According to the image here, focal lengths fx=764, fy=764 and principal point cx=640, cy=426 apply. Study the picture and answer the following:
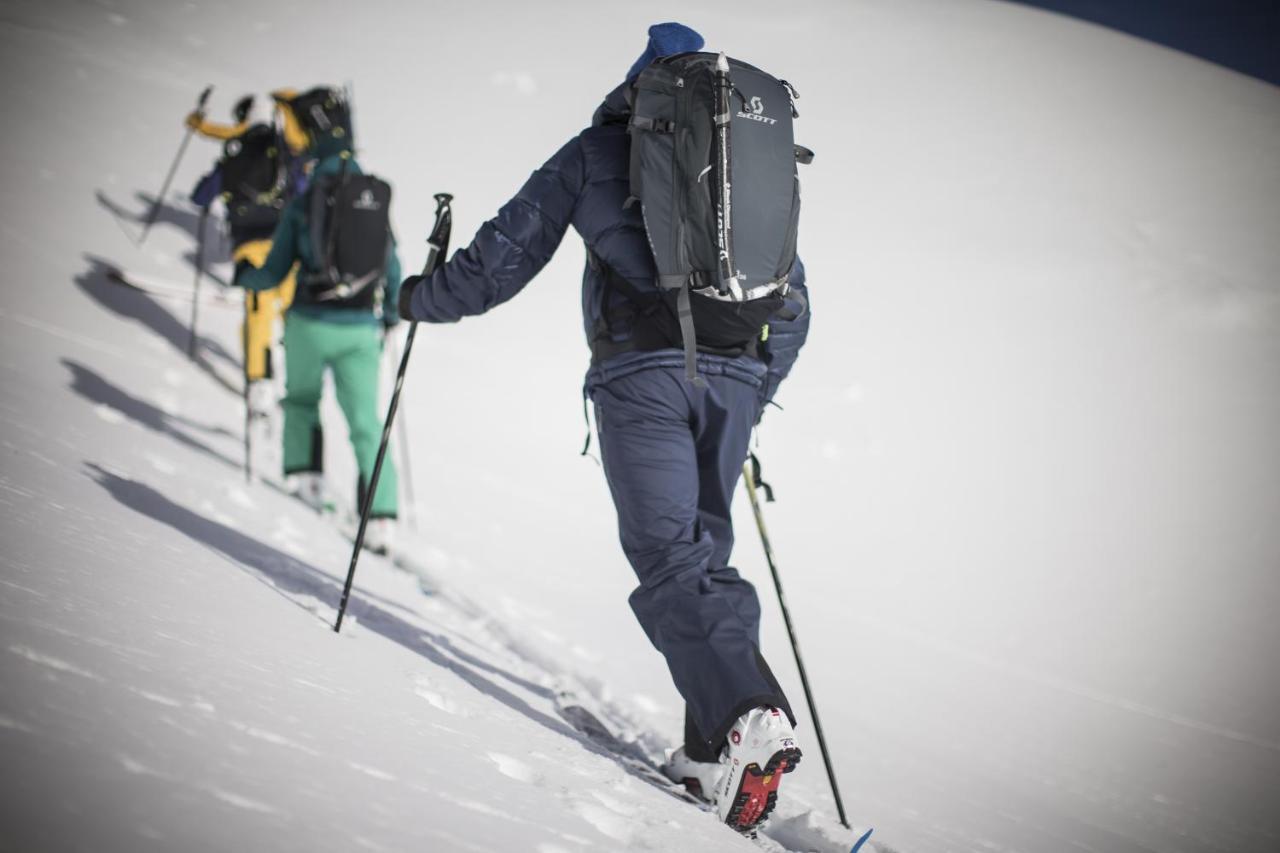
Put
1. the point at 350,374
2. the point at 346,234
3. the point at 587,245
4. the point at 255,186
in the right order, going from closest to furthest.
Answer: the point at 587,245 < the point at 346,234 < the point at 350,374 < the point at 255,186

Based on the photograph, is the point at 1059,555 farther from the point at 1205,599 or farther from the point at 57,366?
the point at 57,366

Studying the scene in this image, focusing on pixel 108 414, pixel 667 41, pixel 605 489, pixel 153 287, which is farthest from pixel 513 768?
pixel 153 287

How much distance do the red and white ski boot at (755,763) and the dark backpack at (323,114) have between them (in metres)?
3.67

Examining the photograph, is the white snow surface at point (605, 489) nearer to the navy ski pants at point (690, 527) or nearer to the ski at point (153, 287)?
the ski at point (153, 287)

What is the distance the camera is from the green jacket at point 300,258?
400cm

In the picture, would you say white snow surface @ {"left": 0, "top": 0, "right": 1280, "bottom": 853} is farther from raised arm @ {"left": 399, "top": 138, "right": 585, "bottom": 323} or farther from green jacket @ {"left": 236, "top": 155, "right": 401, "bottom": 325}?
raised arm @ {"left": 399, "top": 138, "right": 585, "bottom": 323}

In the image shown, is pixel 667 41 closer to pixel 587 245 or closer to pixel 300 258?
pixel 587 245

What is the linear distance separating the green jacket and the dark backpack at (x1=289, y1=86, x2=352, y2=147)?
20 centimetres

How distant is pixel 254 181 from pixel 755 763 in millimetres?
5797

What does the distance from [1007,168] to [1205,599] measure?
8.28 metres

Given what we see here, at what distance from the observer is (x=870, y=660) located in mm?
4707

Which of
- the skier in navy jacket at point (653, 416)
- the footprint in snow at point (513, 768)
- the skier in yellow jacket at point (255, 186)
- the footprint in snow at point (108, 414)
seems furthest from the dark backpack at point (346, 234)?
the footprint in snow at point (513, 768)

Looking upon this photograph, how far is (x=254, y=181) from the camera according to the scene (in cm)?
580

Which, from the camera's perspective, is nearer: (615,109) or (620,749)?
(615,109)
